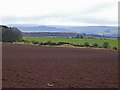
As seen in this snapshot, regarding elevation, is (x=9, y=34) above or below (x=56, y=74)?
above

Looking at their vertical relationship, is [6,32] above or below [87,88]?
above

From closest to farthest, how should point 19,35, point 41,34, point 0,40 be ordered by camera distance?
point 0,40
point 19,35
point 41,34

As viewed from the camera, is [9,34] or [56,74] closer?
[56,74]

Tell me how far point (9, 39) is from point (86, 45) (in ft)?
Result: 107

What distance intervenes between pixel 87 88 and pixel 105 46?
6217cm

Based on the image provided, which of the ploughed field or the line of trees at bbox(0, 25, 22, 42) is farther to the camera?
the line of trees at bbox(0, 25, 22, 42)

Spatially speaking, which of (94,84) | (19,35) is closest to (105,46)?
(19,35)

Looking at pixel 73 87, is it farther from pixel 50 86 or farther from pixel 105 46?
pixel 105 46

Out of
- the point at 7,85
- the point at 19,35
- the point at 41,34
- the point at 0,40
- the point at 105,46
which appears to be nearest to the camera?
the point at 7,85

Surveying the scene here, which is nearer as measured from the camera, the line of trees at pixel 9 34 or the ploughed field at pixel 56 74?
the ploughed field at pixel 56 74

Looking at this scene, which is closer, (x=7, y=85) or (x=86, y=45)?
(x=7, y=85)

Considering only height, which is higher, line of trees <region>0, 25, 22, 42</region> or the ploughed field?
line of trees <region>0, 25, 22, 42</region>

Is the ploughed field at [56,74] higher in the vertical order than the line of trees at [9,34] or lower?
lower

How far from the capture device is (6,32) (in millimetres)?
84938
